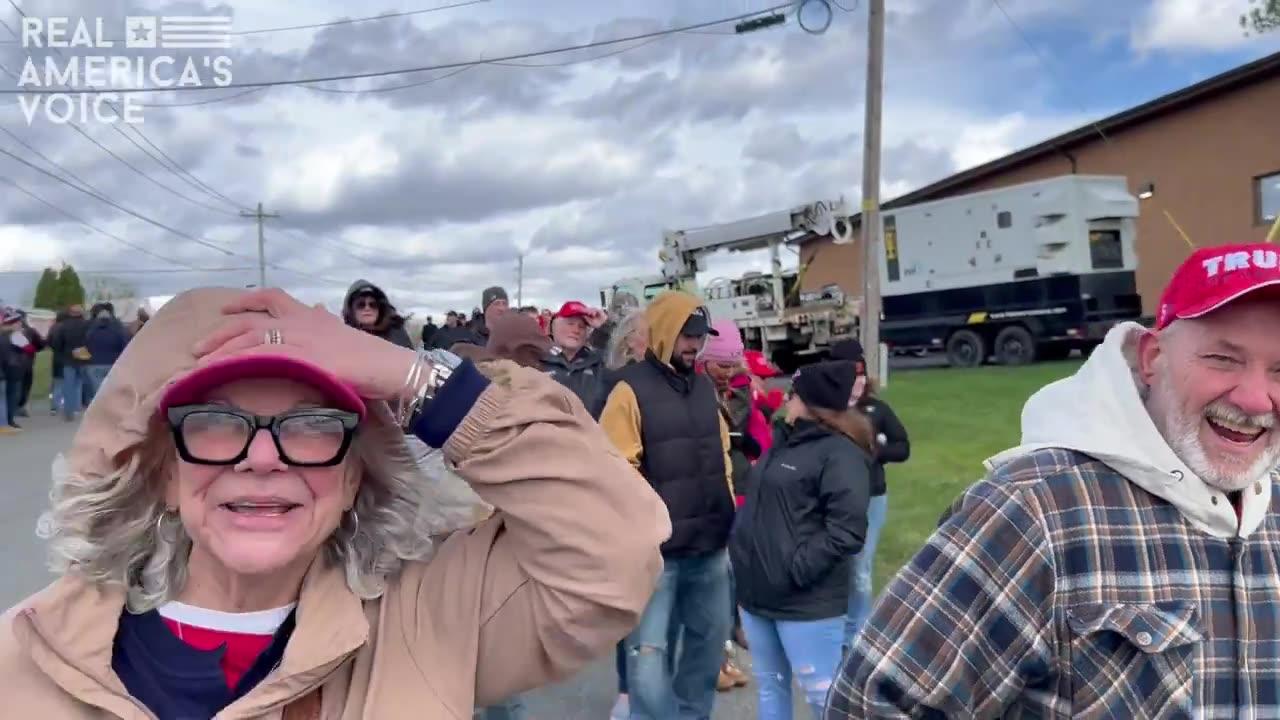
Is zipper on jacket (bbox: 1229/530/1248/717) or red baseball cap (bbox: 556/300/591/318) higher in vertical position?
red baseball cap (bbox: 556/300/591/318)

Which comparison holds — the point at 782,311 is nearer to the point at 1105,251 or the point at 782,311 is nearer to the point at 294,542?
the point at 1105,251

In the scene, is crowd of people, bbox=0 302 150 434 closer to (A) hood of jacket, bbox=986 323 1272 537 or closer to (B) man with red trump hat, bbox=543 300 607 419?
(B) man with red trump hat, bbox=543 300 607 419

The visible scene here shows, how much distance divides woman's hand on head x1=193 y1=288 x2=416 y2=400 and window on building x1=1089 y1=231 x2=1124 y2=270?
65.6ft

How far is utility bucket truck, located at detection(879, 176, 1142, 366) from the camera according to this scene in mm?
19406

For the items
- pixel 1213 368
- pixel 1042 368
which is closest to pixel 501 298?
pixel 1213 368

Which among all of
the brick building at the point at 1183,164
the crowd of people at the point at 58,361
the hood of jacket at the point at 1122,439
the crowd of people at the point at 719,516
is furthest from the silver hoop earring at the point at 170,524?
the brick building at the point at 1183,164

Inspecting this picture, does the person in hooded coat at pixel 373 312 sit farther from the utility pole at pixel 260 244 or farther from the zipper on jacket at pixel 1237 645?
the zipper on jacket at pixel 1237 645

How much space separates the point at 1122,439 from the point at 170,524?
1667 millimetres

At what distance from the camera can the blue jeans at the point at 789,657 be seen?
382 cm

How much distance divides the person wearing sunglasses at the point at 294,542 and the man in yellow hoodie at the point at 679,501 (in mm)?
2467

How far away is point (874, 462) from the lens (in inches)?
199

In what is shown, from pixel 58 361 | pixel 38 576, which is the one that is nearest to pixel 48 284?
pixel 38 576

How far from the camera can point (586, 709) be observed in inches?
187

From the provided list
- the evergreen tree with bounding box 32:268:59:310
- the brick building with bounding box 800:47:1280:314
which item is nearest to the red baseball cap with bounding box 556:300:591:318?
the evergreen tree with bounding box 32:268:59:310
